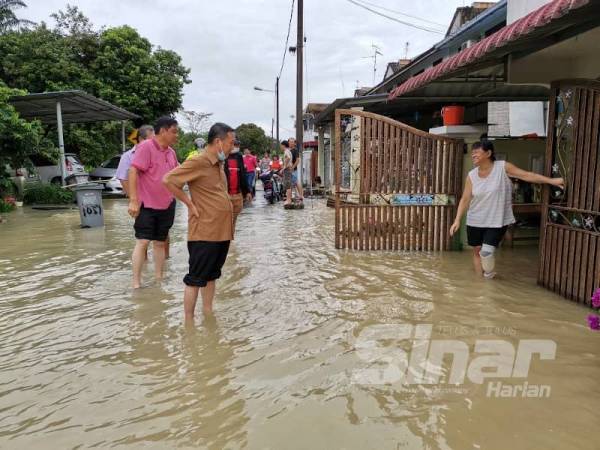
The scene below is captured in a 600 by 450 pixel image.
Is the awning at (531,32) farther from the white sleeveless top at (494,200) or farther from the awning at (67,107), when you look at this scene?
the awning at (67,107)

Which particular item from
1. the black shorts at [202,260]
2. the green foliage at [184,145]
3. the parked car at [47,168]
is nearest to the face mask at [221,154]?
the black shorts at [202,260]

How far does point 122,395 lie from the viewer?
9.64 feet

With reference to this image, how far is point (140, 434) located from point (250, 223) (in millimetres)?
8259

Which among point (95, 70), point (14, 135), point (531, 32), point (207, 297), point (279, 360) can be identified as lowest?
point (279, 360)

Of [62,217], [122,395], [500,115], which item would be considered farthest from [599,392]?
[62,217]

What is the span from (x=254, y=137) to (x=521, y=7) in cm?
5631

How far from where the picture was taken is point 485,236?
530cm

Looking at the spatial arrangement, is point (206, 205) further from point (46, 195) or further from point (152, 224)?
point (46, 195)

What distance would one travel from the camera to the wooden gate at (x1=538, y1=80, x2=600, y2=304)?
14.4 feet

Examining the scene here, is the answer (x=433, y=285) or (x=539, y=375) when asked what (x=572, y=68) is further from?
(x=539, y=375)

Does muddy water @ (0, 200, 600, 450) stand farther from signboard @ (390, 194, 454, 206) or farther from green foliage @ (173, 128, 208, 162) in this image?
green foliage @ (173, 128, 208, 162)

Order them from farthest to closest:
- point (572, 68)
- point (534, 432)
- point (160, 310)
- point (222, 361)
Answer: point (572, 68), point (160, 310), point (222, 361), point (534, 432)

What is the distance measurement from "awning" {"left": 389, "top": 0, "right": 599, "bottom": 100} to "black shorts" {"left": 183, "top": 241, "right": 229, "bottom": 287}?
10.1ft

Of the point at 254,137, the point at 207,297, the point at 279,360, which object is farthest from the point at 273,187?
the point at 254,137
